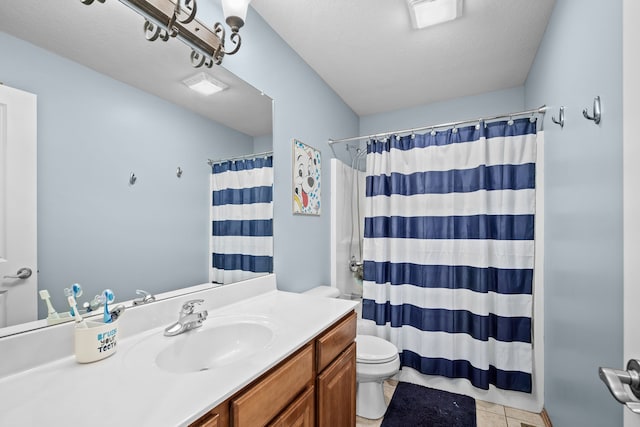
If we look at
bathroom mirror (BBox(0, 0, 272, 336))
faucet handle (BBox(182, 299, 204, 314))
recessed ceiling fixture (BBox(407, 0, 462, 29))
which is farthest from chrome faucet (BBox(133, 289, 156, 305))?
recessed ceiling fixture (BBox(407, 0, 462, 29))

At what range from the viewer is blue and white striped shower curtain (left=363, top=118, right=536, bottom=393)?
6.27ft

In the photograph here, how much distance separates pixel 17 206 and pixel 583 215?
1.96 meters

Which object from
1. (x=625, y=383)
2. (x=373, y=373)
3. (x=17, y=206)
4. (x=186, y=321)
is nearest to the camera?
(x=625, y=383)

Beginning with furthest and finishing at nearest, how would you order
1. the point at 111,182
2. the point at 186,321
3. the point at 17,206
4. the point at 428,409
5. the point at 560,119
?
the point at 428,409 < the point at 560,119 < the point at 186,321 < the point at 111,182 < the point at 17,206

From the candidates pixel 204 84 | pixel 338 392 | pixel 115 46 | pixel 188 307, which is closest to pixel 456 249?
pixel 338 392

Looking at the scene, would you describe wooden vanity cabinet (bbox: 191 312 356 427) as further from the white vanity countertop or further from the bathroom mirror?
the bathroom mirror

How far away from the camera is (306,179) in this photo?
207 cm

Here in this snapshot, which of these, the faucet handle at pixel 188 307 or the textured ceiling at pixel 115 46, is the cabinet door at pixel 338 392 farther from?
the textured ceiling at pixel 115 46

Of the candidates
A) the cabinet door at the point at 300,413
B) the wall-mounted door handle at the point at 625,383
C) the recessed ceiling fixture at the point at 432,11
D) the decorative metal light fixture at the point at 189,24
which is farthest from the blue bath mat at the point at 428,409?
the recessed ceiling fixture at the point at 432,11

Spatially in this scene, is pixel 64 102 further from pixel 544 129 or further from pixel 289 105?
pixel 544 129

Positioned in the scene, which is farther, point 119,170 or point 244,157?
point 244,157

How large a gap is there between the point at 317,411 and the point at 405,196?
62.8 inches

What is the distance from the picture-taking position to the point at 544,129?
71.1 inches

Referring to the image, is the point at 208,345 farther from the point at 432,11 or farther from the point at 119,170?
the point at 432,11
